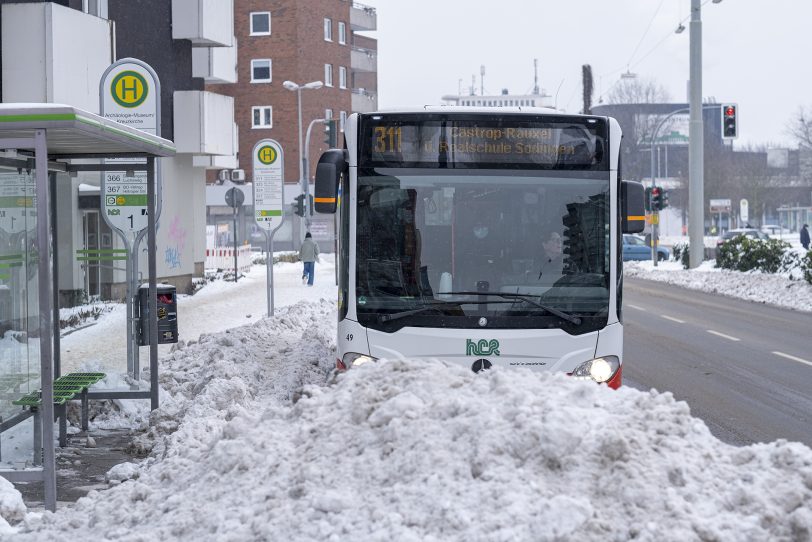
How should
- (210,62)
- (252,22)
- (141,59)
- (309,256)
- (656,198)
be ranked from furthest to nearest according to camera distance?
(252,22)
(656,198)
(309,256)
(210,62)
(141,59)

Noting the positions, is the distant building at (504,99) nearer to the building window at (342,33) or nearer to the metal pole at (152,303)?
the building window at (342,33)

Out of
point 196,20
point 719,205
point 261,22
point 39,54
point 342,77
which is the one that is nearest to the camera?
point 39,54

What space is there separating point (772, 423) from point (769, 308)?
1647cm

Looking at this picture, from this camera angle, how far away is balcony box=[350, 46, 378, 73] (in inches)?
3029

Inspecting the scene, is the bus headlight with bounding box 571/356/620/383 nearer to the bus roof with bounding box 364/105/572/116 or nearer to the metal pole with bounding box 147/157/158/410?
the bus roof with bounding box 364/105/572/116

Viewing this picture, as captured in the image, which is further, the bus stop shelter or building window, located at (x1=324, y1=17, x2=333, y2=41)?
building window, located at (x1=324, y1=17, x2=333, y2=41)

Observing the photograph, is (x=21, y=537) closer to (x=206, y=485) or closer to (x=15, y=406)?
(x=206, y=485)

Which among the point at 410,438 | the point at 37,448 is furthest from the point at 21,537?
the point at 37,448

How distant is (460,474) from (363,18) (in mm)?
73277

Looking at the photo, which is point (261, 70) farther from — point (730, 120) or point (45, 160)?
point (45, 160)

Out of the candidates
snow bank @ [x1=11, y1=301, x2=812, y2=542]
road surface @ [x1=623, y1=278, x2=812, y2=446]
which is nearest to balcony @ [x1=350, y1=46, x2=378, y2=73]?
road surface @ [x1=623, y1=278, x2=812, y2=446]

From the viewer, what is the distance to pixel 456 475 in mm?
5359

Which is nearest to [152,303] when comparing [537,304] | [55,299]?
[55,299]

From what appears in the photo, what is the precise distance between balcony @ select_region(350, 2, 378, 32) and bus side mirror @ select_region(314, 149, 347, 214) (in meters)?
68.1
